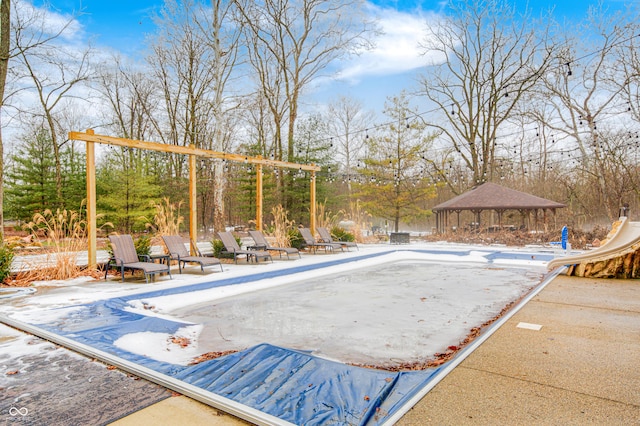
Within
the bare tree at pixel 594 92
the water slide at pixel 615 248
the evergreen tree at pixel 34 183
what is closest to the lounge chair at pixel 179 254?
the water slide at pixel 615 248

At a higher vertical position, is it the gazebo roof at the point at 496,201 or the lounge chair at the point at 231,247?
→ the gazebo roof at the point at 496,201

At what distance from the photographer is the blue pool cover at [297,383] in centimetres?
213

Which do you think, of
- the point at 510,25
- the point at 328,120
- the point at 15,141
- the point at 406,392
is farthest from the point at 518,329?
the point at 15,141

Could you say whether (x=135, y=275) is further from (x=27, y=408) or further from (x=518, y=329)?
(x=518, y=329)

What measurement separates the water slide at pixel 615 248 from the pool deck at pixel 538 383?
11.0 ft

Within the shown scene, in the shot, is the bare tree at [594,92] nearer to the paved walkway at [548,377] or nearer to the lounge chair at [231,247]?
the lounge chair at [231,247]

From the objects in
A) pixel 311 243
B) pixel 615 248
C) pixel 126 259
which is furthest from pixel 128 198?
pixel 615 248

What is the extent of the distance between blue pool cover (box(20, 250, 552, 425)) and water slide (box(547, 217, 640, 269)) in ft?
19.3

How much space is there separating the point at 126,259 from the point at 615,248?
8283 millimetres

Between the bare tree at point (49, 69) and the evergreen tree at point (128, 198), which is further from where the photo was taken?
the evergreen tree at point (128, 198)

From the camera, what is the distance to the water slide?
6.93 m

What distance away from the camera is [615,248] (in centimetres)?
702

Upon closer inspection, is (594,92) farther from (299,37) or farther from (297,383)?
(297,383)

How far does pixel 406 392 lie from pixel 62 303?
162 inches
